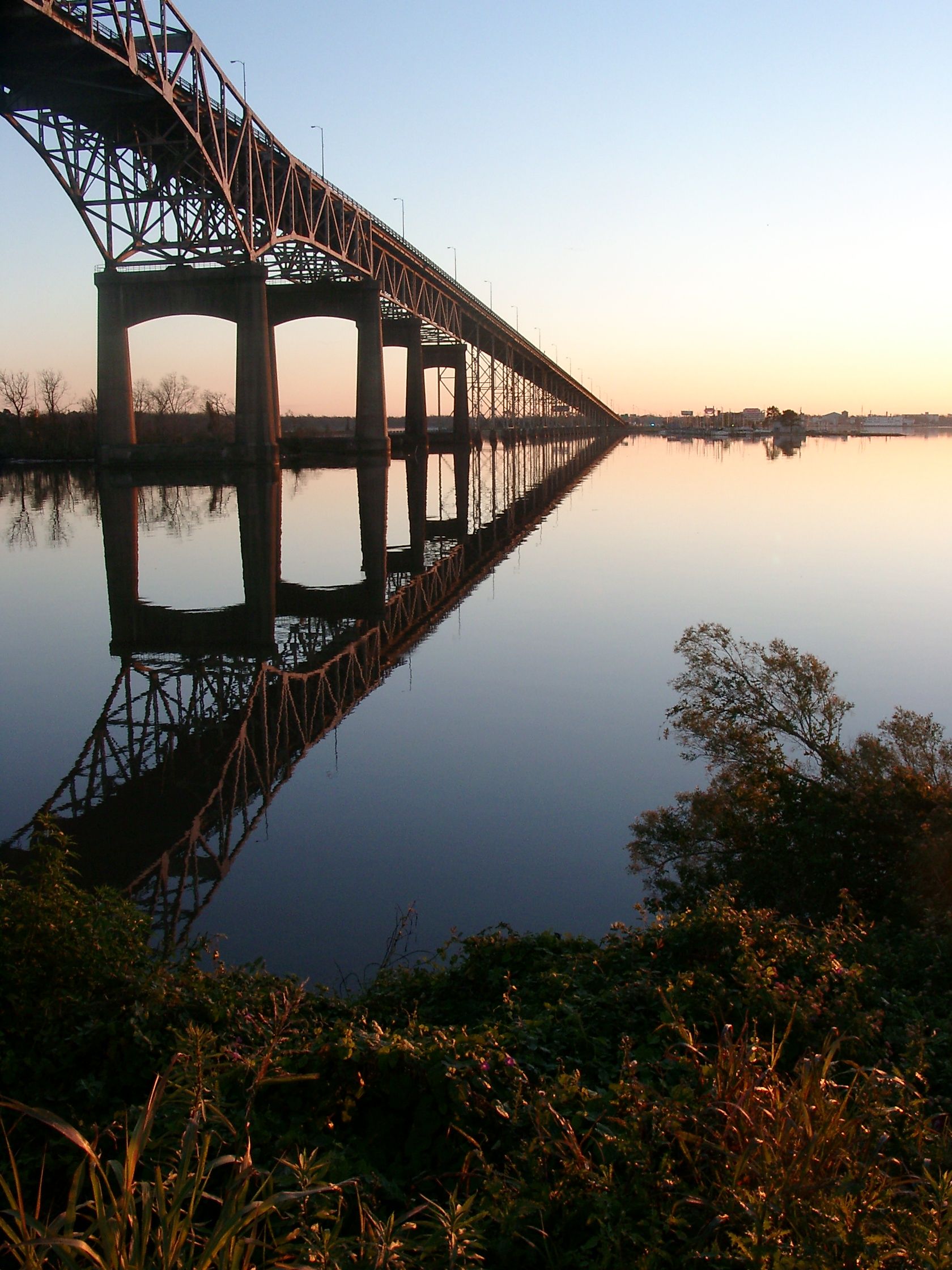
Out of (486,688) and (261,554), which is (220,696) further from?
(261,554)

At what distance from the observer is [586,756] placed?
34.6 ft

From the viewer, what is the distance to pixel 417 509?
37.4 meters

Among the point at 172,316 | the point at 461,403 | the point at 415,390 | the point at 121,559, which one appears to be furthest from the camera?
the point at 461,403

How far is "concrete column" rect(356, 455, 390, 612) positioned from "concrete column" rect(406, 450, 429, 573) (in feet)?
2.55

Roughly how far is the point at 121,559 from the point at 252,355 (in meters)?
30.4

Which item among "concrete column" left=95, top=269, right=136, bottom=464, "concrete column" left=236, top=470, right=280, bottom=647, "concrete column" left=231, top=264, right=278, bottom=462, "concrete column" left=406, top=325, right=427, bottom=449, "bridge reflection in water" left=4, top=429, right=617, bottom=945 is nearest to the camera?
"bridge reflection in water" left=4, top=429, right=617, bottom=945

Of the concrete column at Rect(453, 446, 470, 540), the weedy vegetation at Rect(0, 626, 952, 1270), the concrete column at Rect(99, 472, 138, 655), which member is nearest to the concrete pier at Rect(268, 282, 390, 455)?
the concrete column at Rect(453, 446, 470, 540)

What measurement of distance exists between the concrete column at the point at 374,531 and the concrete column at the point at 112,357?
41.2 ft

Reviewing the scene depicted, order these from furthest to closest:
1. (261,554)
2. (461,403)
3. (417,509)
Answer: (461,403) → (417,509) → (261,554)

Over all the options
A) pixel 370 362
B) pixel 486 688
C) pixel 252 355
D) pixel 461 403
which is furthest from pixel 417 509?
pixel 461 403

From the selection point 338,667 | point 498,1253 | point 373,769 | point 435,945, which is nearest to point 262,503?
point 338,667

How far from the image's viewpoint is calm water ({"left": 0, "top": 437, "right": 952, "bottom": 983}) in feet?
24.1

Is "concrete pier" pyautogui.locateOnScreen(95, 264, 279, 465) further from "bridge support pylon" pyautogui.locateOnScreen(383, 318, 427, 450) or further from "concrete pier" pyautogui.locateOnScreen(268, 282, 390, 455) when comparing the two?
"bridge support pylon" pyautogui.locateOnScreen(383, 318, 427, 450)

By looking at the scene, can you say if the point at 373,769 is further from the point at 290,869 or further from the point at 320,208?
the point at 320,208
